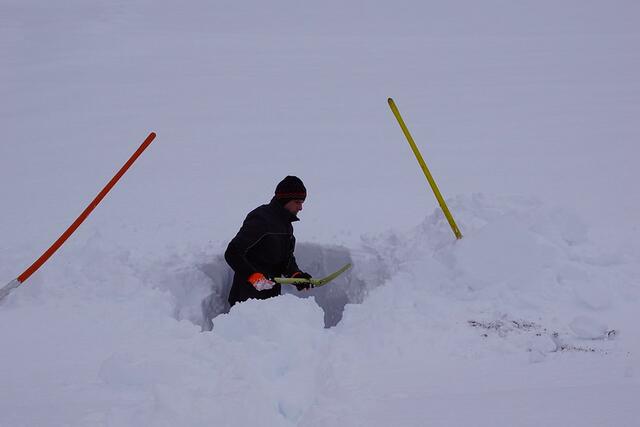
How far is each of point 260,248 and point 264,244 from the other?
49 millimetres

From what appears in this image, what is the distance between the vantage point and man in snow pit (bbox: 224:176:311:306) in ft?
14.0

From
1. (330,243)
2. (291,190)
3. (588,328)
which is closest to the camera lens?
(588,328)

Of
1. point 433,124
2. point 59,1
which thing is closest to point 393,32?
point 433,124

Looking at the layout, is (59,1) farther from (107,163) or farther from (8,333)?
(8,333)

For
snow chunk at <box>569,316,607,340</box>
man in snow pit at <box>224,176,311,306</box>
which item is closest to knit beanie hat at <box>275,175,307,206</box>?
man in snow pit at <box>224,176,311,306</box>

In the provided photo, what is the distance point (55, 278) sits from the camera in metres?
3.98

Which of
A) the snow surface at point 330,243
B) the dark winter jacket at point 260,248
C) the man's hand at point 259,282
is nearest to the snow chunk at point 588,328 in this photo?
the snow surface at point 330,243

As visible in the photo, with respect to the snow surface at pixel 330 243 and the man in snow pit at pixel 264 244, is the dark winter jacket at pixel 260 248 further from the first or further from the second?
the snow surface at pixel 330 243

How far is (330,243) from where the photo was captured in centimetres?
512

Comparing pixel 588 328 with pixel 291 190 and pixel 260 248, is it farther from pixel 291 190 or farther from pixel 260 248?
pixel 260 248

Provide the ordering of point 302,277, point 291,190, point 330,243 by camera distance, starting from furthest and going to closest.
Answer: point 330,243 < point 302,277 < point 291,190

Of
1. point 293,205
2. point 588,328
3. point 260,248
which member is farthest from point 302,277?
point 588,328

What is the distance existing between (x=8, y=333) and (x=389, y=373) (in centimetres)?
205

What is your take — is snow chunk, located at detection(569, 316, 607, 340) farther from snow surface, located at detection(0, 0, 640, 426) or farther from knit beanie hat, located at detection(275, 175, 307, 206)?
knit beanie hat, located at detection(275, 175, 307, 206)
